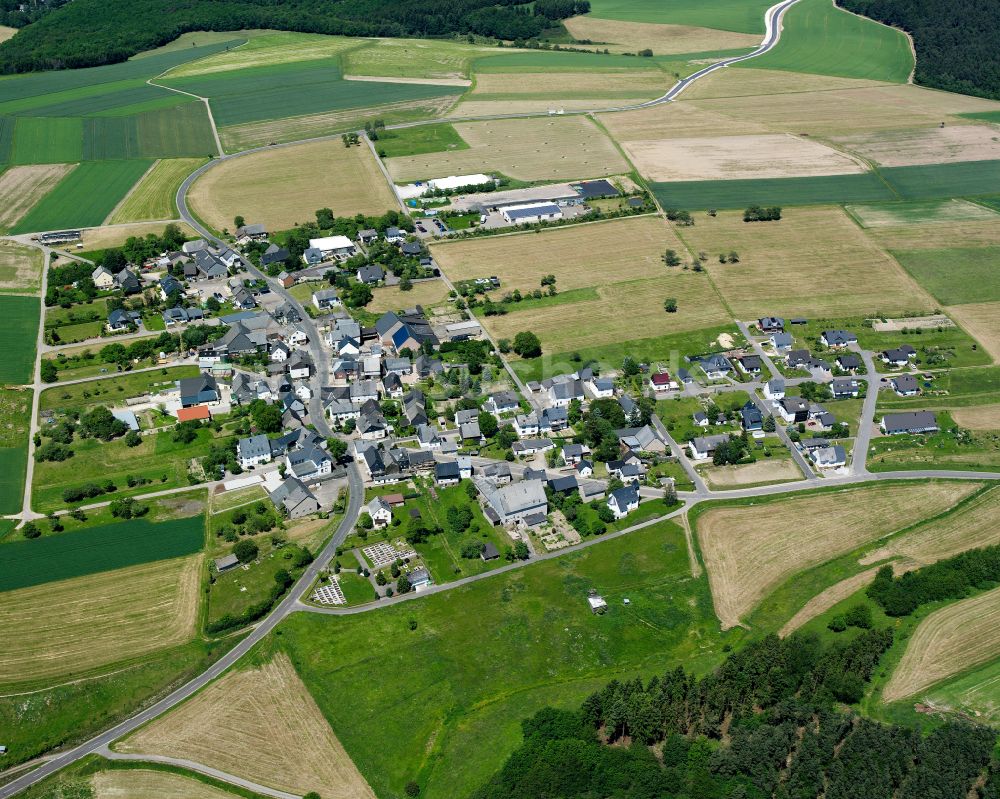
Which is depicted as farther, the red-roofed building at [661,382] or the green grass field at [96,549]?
the red-roofed building at [661,382]

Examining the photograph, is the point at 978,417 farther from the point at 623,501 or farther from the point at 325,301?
the point at 325,301

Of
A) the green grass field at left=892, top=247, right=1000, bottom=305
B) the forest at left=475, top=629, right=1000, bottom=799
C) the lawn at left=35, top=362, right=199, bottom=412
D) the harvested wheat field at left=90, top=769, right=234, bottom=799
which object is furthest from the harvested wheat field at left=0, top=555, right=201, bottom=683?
the green grass field at left=892, top=247, right=1000, bottom=305

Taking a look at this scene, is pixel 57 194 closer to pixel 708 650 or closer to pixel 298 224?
pixel 298 224

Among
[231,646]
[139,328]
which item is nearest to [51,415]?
[139,328]

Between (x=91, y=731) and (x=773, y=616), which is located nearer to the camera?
(x=91, y=731)

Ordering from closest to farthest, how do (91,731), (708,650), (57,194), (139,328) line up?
(91,731) → (708,650) → (139,328) → (57,194)

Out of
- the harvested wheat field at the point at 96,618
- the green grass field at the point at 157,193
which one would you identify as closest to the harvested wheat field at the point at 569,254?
the green grass field at the point at 157,193

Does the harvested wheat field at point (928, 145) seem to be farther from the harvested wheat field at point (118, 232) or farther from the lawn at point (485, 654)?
the lawn at point (485, 654)
